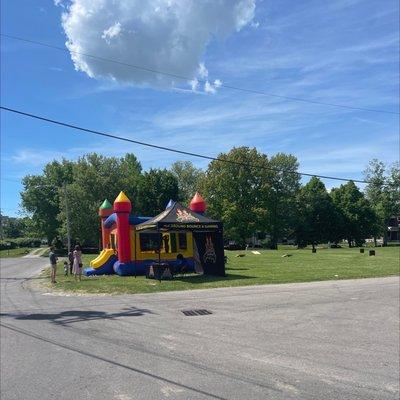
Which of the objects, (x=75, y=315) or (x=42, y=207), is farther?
(x=42, y=207)

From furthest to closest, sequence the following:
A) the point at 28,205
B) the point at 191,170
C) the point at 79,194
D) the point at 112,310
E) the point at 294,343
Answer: the point at 191,170 < the point at 28,205 < the point at 79,194 < the point at 112,310 < the point at 294,343

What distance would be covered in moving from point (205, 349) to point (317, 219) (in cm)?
7565

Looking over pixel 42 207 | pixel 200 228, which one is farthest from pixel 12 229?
pixel 200 228

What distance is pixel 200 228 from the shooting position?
72.3ft

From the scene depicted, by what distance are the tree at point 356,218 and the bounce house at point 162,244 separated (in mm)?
60134

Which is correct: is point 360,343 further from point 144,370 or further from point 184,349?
point 144,370

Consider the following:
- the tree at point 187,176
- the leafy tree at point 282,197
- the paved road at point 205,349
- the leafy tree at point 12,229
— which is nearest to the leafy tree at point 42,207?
the tree at point 187,176

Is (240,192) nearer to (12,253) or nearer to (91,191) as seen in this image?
(91,191)

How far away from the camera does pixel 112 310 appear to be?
1308 centimetres

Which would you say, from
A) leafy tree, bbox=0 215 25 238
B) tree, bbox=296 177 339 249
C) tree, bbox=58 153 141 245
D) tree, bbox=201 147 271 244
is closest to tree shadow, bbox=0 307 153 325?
tree, bbox=58 153 141 245

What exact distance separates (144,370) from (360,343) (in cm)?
411

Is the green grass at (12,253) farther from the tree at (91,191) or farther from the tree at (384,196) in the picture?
the tree at (384,196)

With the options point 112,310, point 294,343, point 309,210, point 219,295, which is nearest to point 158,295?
point 219,295

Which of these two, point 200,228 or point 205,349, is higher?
point 200,228
